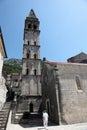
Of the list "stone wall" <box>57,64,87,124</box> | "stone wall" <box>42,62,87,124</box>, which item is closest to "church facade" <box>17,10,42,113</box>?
"stone wall" <box>42,62,87,124</box>

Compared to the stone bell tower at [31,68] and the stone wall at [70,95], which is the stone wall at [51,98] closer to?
the stone wall at [70,95]

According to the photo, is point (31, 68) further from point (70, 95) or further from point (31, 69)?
point (70, 95)

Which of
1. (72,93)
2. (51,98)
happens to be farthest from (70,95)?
(51,98)

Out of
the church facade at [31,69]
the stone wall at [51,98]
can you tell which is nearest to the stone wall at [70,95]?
the stone wall at [51,98]

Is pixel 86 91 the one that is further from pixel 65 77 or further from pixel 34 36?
pixel 34 36

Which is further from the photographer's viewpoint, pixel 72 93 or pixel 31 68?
pixel 31 68

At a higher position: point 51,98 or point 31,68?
point 31,68

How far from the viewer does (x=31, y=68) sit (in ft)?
116

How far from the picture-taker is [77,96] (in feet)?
52.2

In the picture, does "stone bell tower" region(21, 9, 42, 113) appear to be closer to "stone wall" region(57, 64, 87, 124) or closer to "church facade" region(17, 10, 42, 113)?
"church facade" region(17, 10, 42, 113)

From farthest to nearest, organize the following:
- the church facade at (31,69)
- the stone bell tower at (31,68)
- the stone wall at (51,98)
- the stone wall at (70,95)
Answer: the stone bell tower at (31,68)
the church facade at (31,69)
the stone wall at (51,98)
the stone wall at (70,95)

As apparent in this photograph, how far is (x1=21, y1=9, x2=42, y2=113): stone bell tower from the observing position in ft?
101

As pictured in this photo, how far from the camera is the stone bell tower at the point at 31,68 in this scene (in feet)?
101

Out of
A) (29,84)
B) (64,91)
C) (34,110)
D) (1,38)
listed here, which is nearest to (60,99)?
(64,91)
